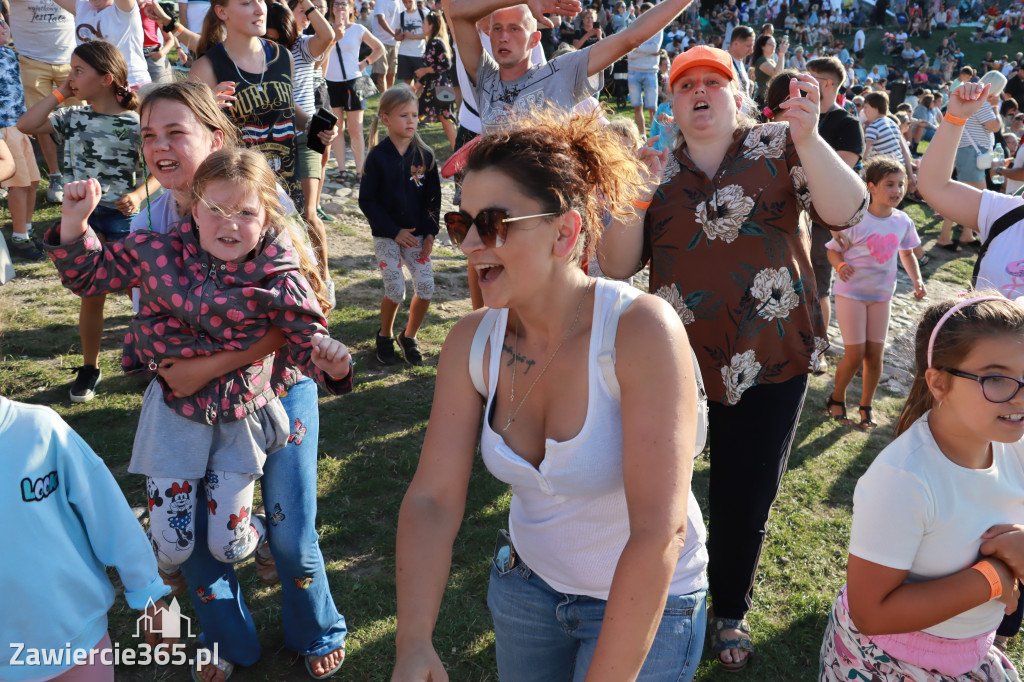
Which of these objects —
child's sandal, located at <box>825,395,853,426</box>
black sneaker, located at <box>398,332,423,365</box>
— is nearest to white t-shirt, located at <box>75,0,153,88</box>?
black sneaker, located at <box>398,332,423,365</box>

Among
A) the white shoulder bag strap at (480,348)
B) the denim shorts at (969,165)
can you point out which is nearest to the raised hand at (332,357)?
the white shoulder bag strap at (480,348)

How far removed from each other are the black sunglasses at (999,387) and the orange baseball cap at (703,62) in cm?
148

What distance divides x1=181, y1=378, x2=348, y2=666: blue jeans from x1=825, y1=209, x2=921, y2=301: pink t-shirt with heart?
4079 millimetres

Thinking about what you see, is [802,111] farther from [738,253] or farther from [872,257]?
[872,257]

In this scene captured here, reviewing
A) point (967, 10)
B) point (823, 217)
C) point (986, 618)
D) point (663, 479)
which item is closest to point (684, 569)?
point (663, 479)

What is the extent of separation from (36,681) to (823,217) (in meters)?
2.80

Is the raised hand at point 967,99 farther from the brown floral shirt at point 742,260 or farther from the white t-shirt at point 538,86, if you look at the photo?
the white t-shirt at point 538,86

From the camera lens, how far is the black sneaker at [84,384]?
4.96 m

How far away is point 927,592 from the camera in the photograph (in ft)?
6.73

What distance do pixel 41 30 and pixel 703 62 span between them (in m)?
7.46

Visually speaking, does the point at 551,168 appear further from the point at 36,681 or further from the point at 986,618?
the point at 36,681

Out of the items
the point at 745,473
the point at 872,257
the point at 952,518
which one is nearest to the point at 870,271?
the point at 872,257

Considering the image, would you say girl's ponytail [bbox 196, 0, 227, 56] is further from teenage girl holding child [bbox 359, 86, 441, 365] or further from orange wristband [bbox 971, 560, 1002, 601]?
orange wristband [bbox 971, 560, 1002, 601]

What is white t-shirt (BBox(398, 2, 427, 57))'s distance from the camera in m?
12.8
